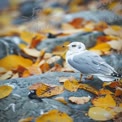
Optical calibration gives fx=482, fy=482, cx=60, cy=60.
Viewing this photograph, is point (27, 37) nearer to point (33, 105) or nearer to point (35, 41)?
point (35, 41)

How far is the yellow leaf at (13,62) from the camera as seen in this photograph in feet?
6.16

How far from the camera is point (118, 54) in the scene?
1.69 m

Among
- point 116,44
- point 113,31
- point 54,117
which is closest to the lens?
point 54,117

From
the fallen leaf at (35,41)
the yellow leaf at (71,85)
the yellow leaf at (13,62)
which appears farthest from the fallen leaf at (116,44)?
the fallen leaf at (35,41)

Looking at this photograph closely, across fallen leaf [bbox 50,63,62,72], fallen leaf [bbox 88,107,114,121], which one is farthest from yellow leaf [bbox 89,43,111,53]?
fallen leaf [bbox 88,107,114,121]

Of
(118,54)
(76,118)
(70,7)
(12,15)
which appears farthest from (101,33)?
(12,15)

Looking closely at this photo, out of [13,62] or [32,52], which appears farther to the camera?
[32,52]

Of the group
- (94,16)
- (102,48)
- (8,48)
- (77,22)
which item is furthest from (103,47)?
(94,16)

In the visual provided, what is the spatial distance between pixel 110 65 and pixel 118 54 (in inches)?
3.7

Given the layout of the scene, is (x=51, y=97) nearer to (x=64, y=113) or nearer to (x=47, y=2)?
(x=64, y=113)

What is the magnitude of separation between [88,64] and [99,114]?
174 mm

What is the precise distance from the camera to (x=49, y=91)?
153cm

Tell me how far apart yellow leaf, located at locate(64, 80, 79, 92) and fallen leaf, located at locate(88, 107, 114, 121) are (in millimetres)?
104

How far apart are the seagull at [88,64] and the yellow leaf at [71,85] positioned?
0.04 meters
